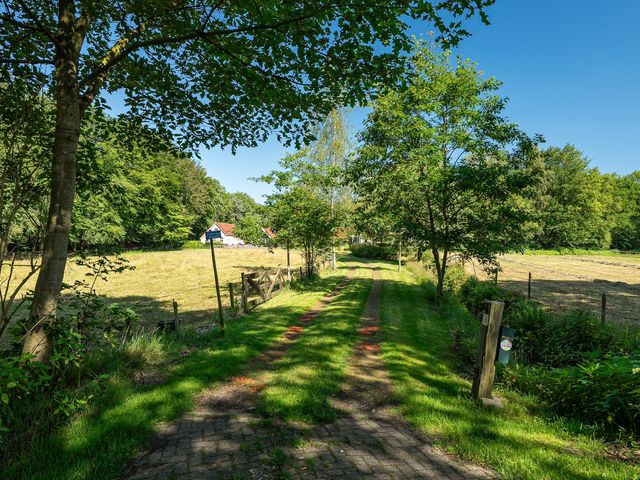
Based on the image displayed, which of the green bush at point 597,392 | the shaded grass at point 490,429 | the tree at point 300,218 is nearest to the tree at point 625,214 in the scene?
the tree at point 300,218

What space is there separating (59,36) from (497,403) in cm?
820

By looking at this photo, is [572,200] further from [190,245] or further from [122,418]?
[122,418]

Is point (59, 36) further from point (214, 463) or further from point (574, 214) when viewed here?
point (574, 214)

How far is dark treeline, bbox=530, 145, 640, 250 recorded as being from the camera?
65812 mm

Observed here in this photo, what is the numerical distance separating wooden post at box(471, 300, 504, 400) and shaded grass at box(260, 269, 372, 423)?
92.9 inches

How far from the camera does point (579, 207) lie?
67125 millimetres

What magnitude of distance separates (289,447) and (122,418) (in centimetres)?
228

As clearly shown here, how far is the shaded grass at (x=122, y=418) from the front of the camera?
11.0 ft

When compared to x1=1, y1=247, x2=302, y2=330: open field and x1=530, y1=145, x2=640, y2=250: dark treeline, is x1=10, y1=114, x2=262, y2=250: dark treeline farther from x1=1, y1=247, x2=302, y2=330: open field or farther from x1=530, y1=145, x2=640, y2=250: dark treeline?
x1=530, y1=145, x2=640, y2=250: dark treeline

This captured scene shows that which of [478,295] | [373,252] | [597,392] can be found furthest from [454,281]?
[373,252]

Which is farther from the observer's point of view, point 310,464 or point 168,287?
point 168,287

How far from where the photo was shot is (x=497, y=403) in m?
5.04

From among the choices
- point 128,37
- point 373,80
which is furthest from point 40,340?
point 373,80

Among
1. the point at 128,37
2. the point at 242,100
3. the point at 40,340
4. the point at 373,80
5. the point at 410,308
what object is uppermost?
the point at 128,37
